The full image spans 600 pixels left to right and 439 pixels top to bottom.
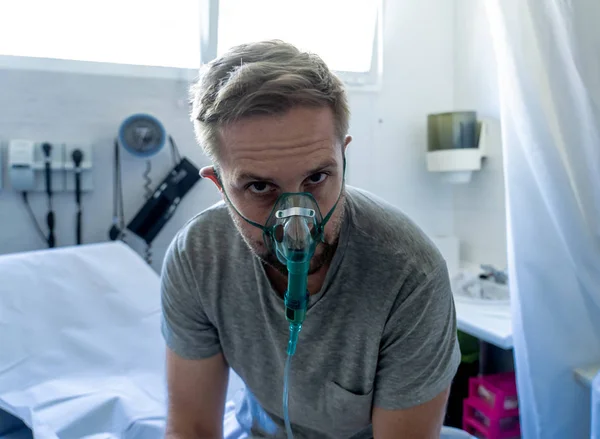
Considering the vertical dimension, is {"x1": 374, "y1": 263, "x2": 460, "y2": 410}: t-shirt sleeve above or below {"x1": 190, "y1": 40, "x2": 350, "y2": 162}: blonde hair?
below

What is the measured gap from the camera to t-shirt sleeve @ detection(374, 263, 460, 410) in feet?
2.90

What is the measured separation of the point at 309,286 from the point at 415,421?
0.32m

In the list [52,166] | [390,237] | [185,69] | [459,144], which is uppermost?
[185,69]

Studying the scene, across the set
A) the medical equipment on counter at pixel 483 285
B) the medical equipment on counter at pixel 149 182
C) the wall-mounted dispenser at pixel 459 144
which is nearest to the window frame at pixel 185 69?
the medical equipment on counter at pixel 149 182

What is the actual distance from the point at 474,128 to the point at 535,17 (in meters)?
0.91

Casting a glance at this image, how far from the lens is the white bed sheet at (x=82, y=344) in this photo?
1.21 metres

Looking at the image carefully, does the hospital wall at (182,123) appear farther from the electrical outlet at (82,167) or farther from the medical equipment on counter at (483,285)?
the medical equipment on counter at (483,285)

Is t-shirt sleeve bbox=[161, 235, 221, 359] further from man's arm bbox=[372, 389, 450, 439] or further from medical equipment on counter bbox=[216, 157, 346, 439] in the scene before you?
man's arm bbox=[372, 389, 450, 439]

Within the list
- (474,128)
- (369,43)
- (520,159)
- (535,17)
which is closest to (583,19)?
(535,17)

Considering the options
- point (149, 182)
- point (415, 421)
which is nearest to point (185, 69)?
point (149, 182)

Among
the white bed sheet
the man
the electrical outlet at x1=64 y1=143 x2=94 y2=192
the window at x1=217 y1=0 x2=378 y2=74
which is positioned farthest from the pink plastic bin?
the electrical outlet at x1=64 y1=143 x2=94 y2=192

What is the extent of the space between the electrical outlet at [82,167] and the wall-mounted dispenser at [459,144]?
56.3 inches

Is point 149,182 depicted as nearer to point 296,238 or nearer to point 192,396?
point 192,396

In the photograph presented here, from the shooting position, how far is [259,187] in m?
0.88
